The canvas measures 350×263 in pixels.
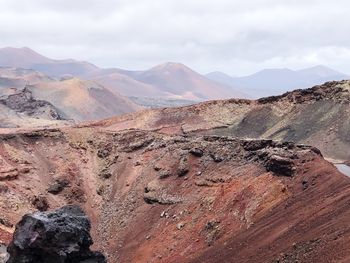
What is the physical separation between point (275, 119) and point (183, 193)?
72.0ft

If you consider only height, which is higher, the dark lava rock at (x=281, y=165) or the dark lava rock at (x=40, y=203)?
the dark lava rock at (x=281, y=165)

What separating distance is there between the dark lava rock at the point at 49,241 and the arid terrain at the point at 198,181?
731 cm

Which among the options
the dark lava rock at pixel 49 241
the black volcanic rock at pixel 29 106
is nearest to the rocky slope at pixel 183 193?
the dark lava rock at pixel 49 241

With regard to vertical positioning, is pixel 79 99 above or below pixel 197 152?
below

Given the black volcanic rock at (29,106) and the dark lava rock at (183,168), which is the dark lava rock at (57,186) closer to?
the dark lava rock at (183,168)

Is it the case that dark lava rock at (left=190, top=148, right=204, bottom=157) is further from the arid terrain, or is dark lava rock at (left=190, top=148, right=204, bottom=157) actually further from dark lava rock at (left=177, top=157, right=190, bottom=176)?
dark lava rock at (left=177, top=157, right=190, bottom=176)

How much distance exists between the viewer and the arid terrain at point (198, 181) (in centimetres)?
2656

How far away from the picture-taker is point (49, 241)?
2253 centimetres

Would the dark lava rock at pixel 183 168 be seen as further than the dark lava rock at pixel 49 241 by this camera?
Yes

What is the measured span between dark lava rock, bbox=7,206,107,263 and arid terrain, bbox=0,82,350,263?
24.0 feet

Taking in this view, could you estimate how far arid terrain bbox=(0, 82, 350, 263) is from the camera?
87.1 feet

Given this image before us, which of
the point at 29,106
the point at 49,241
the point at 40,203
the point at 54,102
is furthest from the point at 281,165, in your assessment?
the point at 54,102

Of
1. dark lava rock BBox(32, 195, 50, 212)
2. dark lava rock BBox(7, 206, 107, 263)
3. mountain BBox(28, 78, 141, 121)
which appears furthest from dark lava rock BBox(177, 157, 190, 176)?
mountain BBox(28, 78, 141, 121)

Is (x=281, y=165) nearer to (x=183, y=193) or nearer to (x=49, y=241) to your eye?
(x=183, y=193)
